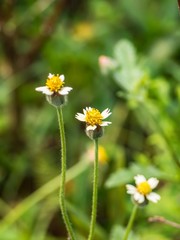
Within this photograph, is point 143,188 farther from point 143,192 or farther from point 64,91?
point 64,91

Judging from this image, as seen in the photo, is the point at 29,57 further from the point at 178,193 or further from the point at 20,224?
the point at 178,193

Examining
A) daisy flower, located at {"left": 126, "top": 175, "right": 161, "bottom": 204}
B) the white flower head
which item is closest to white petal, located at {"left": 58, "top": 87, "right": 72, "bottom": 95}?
the white flower head

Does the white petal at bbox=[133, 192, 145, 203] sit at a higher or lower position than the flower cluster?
lower

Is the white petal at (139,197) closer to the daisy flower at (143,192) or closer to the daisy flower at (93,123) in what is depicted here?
the daisy flower at (143,192)

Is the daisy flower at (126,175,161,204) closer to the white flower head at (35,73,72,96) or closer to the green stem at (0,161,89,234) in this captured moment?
the white flower head at (35,73,72,96)

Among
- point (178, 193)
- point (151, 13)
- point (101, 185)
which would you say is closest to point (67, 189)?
point (101, 185)

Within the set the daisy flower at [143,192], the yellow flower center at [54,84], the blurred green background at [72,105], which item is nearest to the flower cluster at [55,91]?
the yellow flower center at [54,84]

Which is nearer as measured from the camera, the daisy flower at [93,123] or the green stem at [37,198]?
the daisy flower at [93,123]

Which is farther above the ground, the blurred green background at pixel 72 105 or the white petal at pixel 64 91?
the blurred green background at pixel 72 105

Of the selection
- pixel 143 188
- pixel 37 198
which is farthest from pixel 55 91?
pixel 37 198
